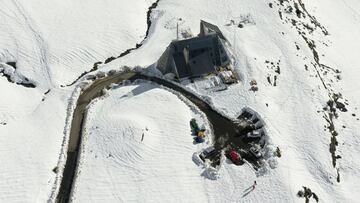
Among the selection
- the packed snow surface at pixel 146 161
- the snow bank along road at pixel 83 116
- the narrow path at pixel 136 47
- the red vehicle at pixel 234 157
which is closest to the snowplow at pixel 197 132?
the packed snow surface at pixel 146 161

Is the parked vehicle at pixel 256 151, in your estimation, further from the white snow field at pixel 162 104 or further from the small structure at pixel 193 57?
the small structure at pixel 193 57

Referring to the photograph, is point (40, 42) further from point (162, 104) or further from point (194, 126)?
point (194, 126)

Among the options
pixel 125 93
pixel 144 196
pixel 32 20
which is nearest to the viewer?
pixel 144 196

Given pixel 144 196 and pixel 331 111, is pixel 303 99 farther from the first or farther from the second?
pixel 144 196

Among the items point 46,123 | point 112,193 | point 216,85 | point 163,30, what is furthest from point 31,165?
point 163,30

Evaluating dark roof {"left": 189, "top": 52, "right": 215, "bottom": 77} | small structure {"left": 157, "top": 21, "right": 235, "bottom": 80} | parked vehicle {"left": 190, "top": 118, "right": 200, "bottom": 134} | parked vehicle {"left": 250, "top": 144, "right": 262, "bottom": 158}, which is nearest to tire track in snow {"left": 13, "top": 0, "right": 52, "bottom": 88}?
small structure {"left": 157, "top": 21, "right": 235, "bottom": 80}

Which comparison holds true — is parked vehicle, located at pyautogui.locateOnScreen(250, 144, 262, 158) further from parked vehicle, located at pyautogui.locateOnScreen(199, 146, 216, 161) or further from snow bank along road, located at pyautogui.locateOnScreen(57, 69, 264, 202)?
parked vehicle, located at pyautogui.locateOnScreen(199, 146, 216, 161)
